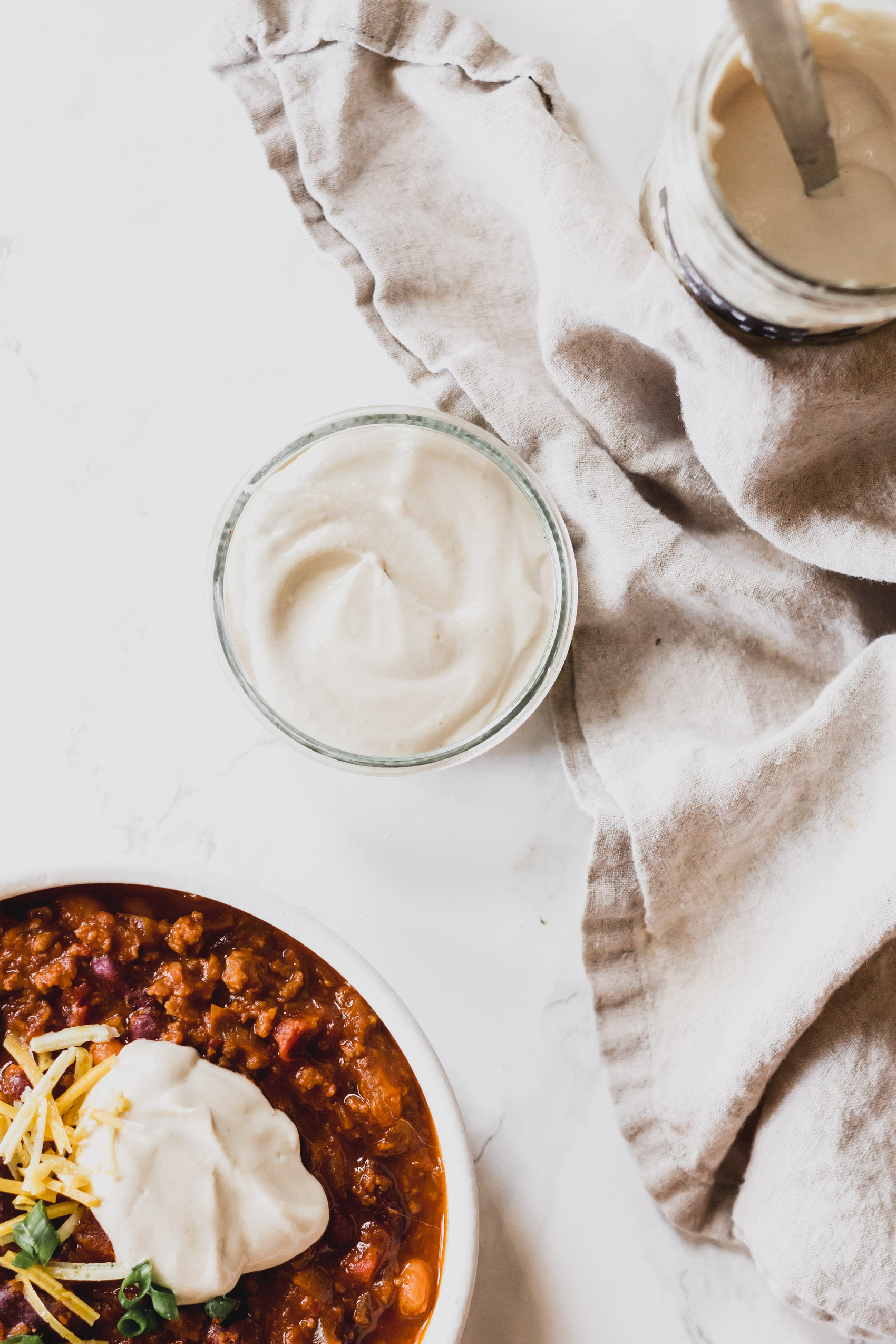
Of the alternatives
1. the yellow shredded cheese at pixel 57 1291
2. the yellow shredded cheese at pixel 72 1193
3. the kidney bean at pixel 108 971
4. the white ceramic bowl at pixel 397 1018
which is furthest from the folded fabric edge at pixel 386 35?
the yellow shredded cheese at pixel 57 1291

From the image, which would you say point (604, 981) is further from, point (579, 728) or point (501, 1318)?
point (501, 1318)

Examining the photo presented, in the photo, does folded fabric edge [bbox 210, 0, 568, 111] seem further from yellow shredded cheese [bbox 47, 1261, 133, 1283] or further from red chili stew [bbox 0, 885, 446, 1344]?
yellow shredded cheese [bbox 47, 1261, 133, 1283]

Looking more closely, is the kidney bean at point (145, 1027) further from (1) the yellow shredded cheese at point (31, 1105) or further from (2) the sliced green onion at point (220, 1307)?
(2) the sliced green onion at point (220, 1307)

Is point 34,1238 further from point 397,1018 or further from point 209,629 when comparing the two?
point 209,629

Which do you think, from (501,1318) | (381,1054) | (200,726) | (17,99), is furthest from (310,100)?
(501,1318)

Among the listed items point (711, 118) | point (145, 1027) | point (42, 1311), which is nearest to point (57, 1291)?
point (42, 1311)

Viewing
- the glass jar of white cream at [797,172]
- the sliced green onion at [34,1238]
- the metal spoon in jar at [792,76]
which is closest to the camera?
the metal spoon in jar at [792,76]
